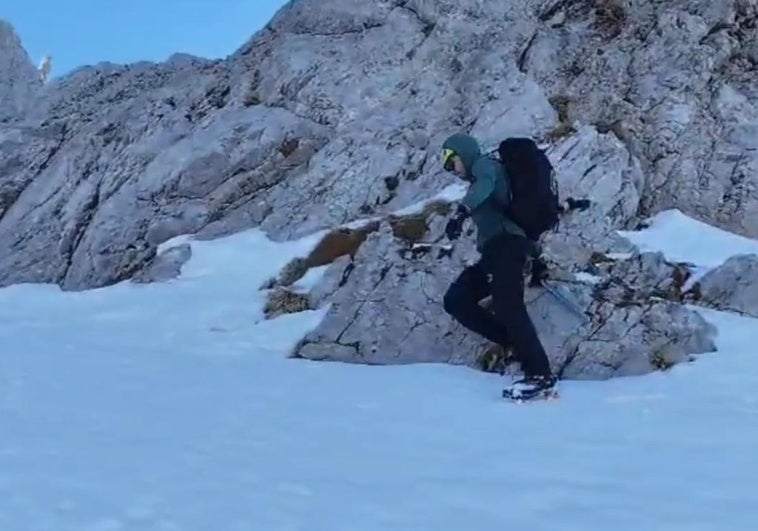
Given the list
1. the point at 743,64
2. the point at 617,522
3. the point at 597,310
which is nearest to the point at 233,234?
the point at 597,310

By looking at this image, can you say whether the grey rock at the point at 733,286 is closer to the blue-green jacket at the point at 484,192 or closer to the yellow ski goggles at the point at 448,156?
the blue-green jacket at the point at 484,192

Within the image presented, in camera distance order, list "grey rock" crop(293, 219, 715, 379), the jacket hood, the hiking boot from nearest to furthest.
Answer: the hiking boot → the jacket hood → "grey rock" crop(293, 219, 715, 379)

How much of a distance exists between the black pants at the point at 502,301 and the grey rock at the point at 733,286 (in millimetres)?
3828

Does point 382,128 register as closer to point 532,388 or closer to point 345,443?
point 532,388

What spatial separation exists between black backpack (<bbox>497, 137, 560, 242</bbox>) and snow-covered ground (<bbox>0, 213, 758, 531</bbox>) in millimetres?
1899

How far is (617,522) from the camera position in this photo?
4.99 m

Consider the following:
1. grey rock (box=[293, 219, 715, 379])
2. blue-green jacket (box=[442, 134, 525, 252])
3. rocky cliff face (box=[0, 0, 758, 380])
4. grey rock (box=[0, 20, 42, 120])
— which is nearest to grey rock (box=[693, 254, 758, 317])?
grey rock (box=[293, 219, 715, 379])

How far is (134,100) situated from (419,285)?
13532mm

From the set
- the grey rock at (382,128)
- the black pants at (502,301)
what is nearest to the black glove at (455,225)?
the black pants at (502,301)

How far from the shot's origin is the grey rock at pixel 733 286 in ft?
38.6

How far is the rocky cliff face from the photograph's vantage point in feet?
55.5

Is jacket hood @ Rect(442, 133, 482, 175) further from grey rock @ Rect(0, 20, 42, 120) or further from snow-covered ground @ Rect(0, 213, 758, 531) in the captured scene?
grey rock @ Rect(0, 20, 42, 120)

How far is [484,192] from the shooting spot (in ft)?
29.8

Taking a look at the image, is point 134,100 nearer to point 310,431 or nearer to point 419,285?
point 419,285
